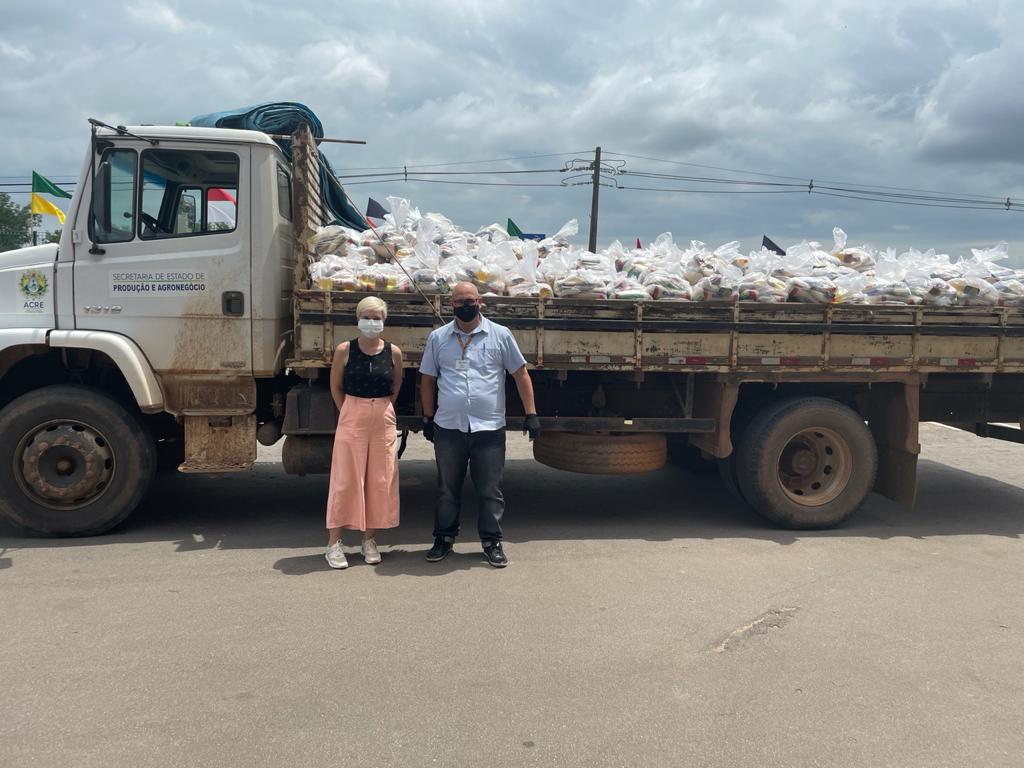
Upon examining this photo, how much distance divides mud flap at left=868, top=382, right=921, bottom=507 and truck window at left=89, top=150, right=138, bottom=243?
18.1 feet

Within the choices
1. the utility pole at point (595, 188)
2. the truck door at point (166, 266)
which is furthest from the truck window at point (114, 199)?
the utility pole at point (595, 188)

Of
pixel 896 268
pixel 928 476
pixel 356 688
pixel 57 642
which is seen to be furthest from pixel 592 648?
pixel 928 476

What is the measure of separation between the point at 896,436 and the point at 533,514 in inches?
112

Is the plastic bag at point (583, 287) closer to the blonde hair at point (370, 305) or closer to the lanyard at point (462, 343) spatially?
the lanyard at point (462, 343)

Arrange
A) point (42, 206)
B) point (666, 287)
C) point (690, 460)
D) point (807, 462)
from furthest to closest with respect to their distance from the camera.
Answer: point (42, 206) < point (690, 460) < point (807, 462) < point (666, 287)

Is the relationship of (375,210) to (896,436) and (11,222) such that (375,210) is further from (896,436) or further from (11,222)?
(11,222)

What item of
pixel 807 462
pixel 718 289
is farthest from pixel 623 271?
pixel 807 462

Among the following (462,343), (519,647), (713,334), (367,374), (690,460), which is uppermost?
(713,334)

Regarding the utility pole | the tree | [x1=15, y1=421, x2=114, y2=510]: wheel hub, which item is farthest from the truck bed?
the tree

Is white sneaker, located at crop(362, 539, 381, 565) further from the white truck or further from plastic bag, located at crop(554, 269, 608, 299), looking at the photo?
plastic bag, located at crop(554, 269, 608, 299)

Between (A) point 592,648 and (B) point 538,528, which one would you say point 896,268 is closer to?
(B) point 538,528

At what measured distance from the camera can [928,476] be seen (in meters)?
7.71

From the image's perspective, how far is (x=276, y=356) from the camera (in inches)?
205

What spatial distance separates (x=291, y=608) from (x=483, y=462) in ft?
4.78
